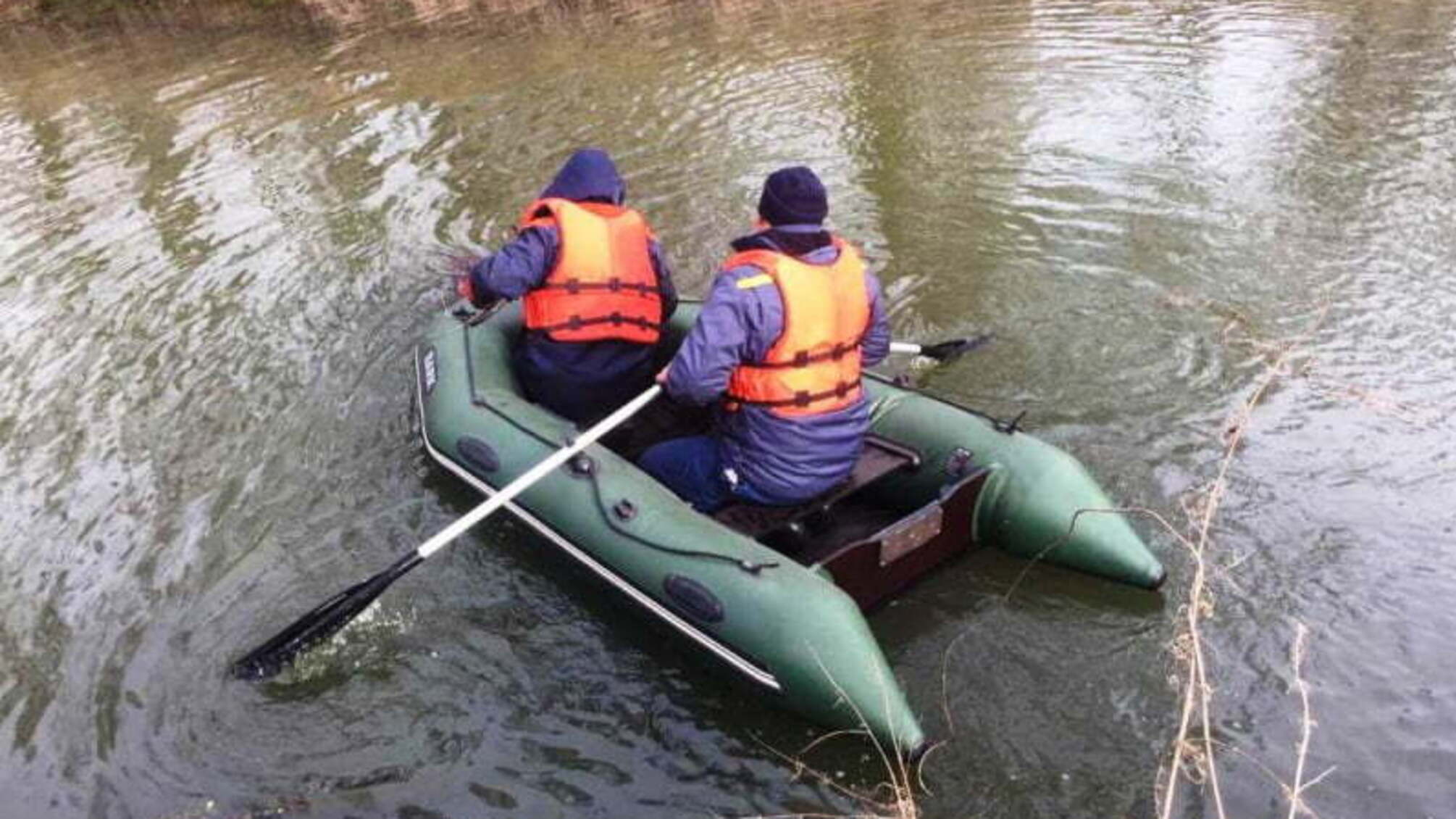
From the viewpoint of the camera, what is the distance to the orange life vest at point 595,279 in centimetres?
→ 488

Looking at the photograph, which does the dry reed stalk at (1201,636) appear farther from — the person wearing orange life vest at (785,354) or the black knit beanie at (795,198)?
the black knit beanie at (795,198)

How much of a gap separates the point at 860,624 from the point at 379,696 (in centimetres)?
188

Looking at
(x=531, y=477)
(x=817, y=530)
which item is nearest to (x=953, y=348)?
(x=817, y=530)

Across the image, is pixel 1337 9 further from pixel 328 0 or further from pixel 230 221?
pixel 328 0

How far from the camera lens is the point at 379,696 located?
167 inches

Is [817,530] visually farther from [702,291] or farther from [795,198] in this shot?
[702,291]

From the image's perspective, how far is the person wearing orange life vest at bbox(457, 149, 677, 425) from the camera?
4867 millimetres

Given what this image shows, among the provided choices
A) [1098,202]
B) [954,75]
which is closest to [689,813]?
[1098,202]

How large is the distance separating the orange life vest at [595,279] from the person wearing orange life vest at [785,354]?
0.81 metres

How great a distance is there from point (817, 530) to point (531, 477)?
3.94 feet

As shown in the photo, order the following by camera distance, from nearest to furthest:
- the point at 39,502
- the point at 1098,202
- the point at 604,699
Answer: the point at 604,699 → the point at 39,502 → the point at 1098,202

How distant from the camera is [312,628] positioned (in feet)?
14.0

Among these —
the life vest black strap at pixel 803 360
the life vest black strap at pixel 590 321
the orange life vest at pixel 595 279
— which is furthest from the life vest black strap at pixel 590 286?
the life vest black strap at pixel 803 360

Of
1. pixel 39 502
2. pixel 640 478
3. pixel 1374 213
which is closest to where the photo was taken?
pixel 640 478
